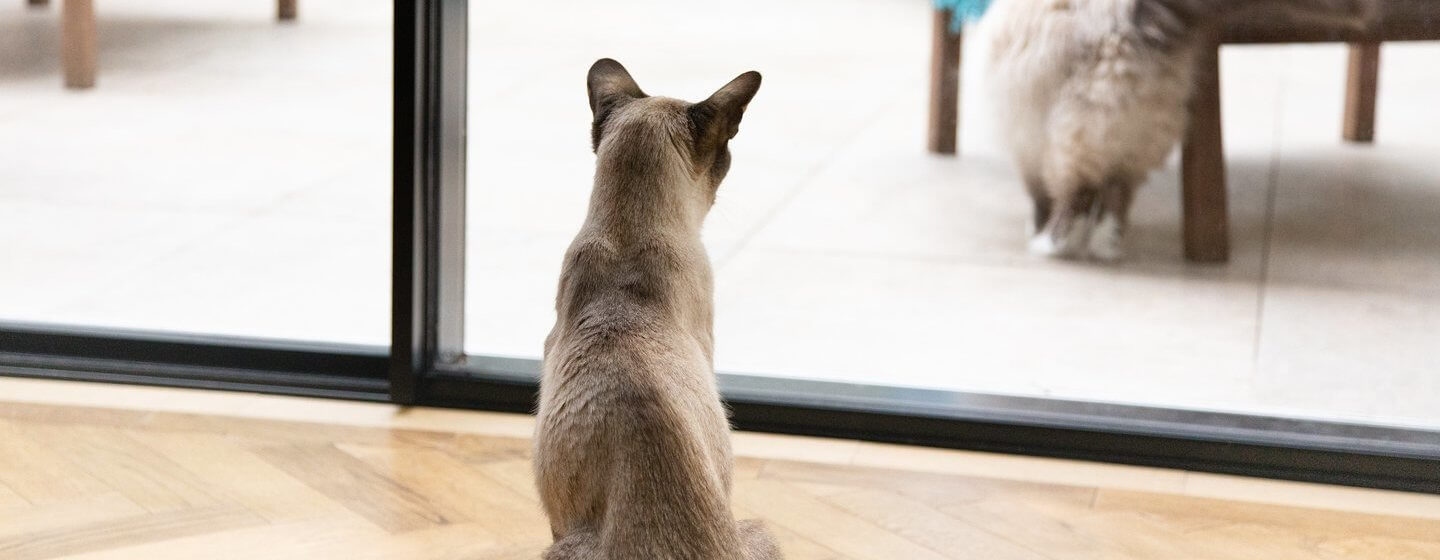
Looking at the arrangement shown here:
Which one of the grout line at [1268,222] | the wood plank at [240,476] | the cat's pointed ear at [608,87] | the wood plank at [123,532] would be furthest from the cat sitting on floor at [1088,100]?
the wood plank at [123,532]

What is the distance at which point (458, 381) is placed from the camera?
250 centimetres

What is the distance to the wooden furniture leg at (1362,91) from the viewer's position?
2406 millimetres

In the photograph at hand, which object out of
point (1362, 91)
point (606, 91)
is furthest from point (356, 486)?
point (1362, 91)

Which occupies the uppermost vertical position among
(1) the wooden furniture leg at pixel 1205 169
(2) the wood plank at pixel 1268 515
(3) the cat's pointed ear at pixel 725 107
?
(3) the cat's pointed ear at pixel 725 107

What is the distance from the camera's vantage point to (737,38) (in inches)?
101

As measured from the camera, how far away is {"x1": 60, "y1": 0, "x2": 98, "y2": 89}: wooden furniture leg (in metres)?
2.65

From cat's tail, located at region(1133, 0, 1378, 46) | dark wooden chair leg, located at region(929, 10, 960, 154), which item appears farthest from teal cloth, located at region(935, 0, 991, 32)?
cat's tail, located at region(1133, 0, 1378, 46)

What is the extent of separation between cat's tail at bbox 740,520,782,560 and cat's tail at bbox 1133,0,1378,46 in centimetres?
129

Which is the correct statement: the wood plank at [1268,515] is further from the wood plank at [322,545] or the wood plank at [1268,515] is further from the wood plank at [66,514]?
the wood plank at [66,514]

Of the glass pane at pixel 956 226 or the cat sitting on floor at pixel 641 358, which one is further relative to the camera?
the glass pane at pixel 956 226

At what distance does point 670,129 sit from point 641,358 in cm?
26

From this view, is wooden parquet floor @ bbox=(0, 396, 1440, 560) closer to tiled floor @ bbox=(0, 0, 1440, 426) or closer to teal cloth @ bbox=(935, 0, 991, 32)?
tiled floor @ bbox=(0, 0, 1440, 426)

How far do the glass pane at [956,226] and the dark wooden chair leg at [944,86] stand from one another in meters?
0.02

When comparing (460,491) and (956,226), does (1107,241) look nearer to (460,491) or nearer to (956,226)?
(956,226)
